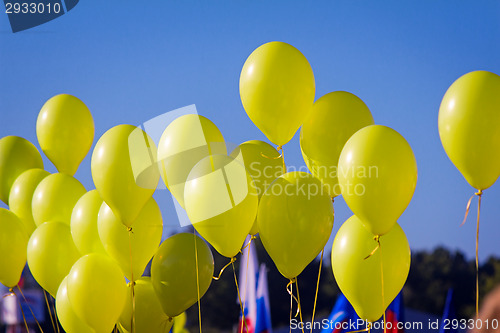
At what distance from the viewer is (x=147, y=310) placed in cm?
338

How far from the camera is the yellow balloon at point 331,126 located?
297cm

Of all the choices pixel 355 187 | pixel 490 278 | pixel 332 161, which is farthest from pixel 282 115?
pixel 490 278

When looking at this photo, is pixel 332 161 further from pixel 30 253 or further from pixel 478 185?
pixel 30 253

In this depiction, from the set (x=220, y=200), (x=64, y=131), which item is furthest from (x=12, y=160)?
(x=220, y=200)

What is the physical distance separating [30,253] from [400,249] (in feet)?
6.84

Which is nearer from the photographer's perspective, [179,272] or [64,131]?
[179,272]

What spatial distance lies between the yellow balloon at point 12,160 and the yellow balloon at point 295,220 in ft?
7.14

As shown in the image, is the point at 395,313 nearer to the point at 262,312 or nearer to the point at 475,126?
the point at 262,312

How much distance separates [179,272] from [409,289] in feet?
43.1

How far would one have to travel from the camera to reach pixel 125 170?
2.89 meters

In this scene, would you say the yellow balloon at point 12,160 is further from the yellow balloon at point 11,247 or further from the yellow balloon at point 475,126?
the yellow balloon at point 475,126

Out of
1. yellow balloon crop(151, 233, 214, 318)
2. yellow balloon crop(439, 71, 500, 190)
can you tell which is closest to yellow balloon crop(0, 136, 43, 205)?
yellow balloon crop(151, 233, 214, 318)

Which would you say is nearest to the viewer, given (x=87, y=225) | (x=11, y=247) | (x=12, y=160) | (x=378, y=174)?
(x=378, y=174)

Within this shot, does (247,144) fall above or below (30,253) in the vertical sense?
above
